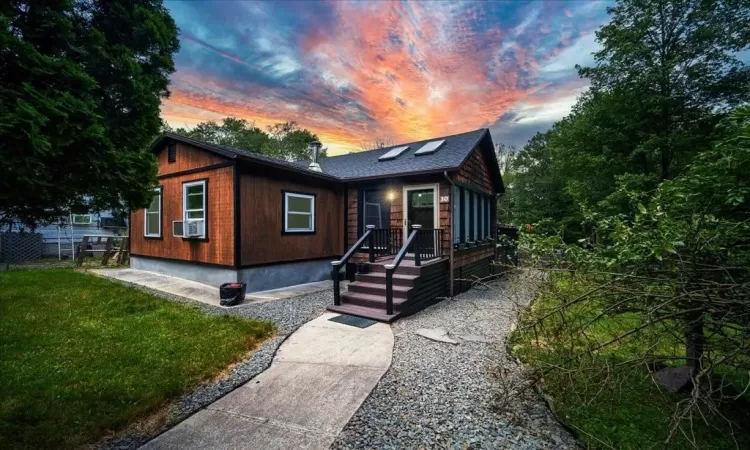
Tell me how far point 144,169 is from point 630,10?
17.0 meters

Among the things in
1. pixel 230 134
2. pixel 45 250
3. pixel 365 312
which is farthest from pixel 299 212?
pixel 230 134

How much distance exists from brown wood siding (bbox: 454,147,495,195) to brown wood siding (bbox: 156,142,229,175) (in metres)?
6.23

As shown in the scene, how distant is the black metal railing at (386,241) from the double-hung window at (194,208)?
439 centimetres

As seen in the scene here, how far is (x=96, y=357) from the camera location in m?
3.55

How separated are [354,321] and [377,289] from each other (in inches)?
43.1

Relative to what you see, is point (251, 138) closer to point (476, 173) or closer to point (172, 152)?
point (172, 152)

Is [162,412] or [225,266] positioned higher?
[225,266]

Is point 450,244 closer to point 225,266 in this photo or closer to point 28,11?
point 225,266

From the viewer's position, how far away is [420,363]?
11.9ft

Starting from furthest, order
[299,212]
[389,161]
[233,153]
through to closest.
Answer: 1. [389,161]
2. [299,212]
3. [233,153]

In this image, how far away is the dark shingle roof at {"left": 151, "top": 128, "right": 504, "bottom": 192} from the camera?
24.4ft

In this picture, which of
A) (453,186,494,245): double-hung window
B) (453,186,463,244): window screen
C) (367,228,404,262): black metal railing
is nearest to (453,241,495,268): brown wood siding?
(453,186,494,245): double-hung window

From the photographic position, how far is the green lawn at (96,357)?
239cm

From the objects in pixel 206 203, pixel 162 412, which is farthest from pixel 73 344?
pixel 206 203
